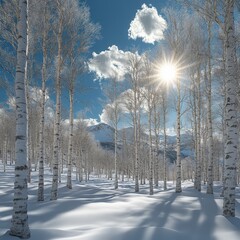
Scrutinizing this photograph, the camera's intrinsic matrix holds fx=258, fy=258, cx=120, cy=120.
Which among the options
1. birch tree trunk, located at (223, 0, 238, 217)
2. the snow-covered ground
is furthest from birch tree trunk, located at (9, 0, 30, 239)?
birch tree trunk, located at (223, 0, 238, 217)

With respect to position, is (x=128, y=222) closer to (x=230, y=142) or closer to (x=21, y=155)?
(x=21, y=155)

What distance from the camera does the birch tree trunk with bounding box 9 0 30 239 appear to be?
5.23 m

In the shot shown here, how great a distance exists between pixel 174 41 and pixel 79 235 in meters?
14.3

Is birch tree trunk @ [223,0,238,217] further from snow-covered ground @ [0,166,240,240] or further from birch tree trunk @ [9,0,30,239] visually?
birch tree trunk @ [9,0,30,239]

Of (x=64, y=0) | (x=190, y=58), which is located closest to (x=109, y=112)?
(x=190, y=58)

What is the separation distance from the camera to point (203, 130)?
25.1m

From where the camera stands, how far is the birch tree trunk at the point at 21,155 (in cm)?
523

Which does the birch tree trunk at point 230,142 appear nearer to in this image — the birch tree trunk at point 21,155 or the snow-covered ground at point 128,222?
the snow-covered ground at point 128,222

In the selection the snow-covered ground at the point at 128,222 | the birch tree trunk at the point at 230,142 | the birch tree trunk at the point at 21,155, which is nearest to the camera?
the birch tree trunk at the point at 21,155

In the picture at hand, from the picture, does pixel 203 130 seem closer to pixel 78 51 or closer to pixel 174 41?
pixel 174 41

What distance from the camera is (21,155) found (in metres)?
5.46

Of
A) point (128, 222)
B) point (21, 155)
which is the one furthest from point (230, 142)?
point (21, 155)

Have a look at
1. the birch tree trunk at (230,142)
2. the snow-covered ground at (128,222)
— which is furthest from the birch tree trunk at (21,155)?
the birch tree trunk at (230,142)

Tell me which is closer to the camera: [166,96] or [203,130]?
[166,96]
